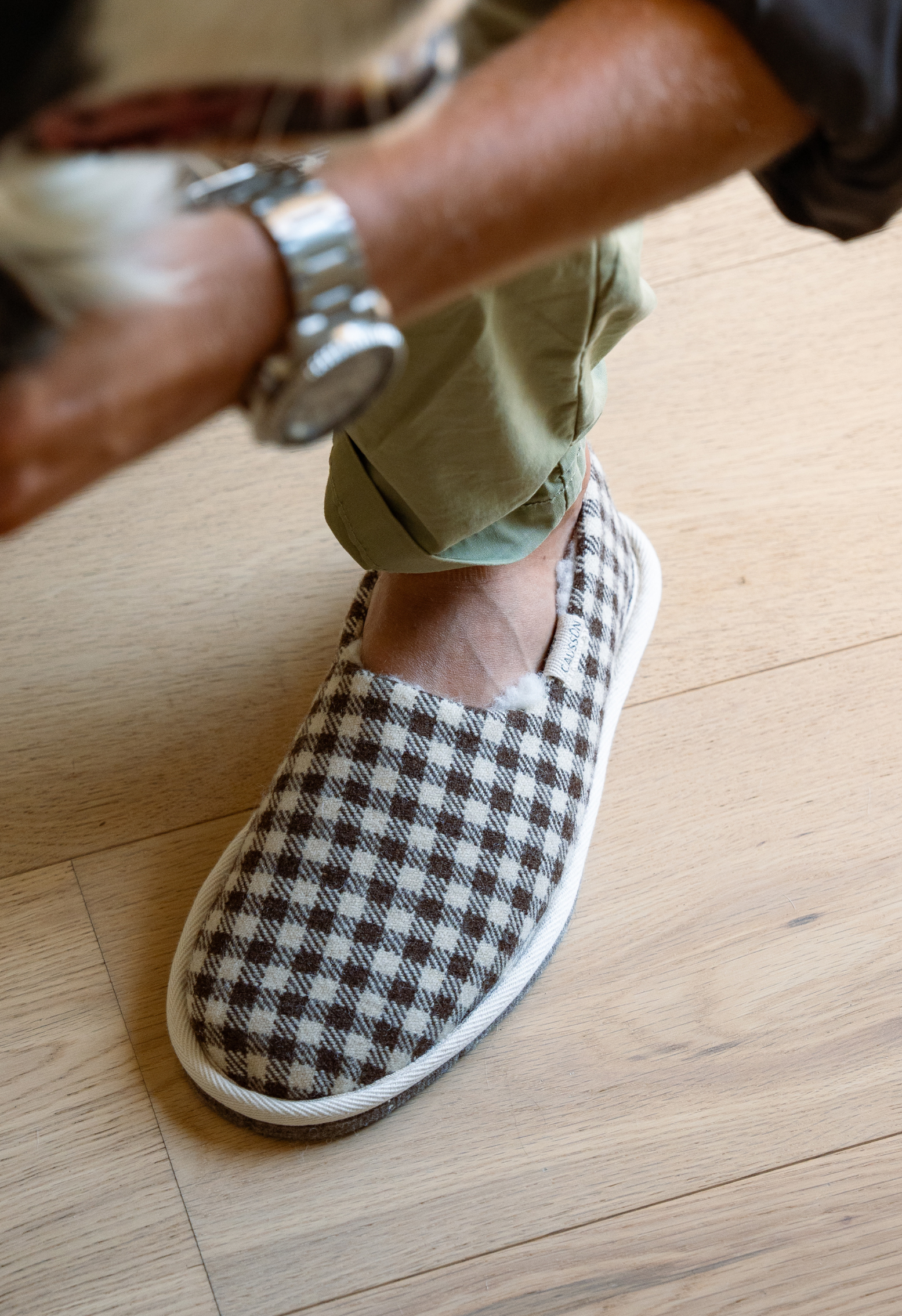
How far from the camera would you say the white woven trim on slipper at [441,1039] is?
0.54m

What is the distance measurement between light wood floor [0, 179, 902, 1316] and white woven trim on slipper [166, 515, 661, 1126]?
26mm

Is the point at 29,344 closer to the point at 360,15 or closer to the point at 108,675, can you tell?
the point at 360,15

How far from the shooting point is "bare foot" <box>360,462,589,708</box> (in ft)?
1.94

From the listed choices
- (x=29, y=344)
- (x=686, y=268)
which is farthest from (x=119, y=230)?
(x=686, y=268)

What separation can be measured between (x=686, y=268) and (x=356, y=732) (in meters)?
0.49

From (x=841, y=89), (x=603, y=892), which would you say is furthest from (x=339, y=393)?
(x=603, y=892)

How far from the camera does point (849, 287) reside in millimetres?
829

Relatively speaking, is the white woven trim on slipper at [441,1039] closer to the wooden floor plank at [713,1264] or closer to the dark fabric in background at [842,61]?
the wooden floor plank at [713,1264]

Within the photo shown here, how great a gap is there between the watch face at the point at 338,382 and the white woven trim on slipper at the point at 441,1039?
14.0 inches

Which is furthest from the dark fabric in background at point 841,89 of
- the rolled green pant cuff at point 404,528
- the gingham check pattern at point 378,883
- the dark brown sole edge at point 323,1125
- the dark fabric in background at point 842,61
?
the dark brown sole edge at point 323,1125

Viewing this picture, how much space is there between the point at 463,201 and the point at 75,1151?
0.50 metres

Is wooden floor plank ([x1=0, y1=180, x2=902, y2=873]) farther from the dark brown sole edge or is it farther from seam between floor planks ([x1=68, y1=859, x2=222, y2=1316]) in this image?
the dark brown sole edge

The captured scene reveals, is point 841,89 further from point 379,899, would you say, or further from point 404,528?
point 379,899

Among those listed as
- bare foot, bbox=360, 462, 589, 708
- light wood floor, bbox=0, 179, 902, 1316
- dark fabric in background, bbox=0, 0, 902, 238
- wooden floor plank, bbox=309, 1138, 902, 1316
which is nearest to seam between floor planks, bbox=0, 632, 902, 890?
light wood floor, bbox=0, 179, 902, 1316
